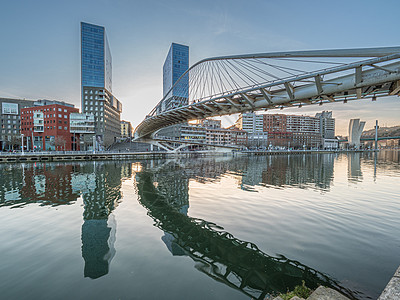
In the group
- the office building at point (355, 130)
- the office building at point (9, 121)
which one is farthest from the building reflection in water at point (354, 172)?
the office building at point (355, 130)

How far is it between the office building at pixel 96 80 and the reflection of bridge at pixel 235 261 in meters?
101

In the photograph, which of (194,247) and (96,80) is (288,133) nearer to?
(96,80)

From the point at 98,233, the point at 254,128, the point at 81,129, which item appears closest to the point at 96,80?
the point at 81,129

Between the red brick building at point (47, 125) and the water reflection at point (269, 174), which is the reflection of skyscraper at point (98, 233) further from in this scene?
the red brick building at point (47, 125)

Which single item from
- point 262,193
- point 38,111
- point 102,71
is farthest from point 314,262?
point 102,71

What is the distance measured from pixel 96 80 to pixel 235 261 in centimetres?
12205

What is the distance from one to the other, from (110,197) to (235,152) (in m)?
92.5

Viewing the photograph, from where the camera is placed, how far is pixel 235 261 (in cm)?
826

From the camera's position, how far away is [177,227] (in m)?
12.0

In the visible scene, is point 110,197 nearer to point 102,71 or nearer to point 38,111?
point 38,111

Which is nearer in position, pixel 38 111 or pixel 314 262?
pixel 314 262

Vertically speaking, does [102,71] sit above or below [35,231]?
above

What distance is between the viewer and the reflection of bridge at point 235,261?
6776mm

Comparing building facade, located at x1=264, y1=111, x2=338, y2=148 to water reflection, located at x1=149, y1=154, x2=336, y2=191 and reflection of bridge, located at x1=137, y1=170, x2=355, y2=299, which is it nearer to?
water reflection, located at x1=149, y1=154, x2=336, y2=191
